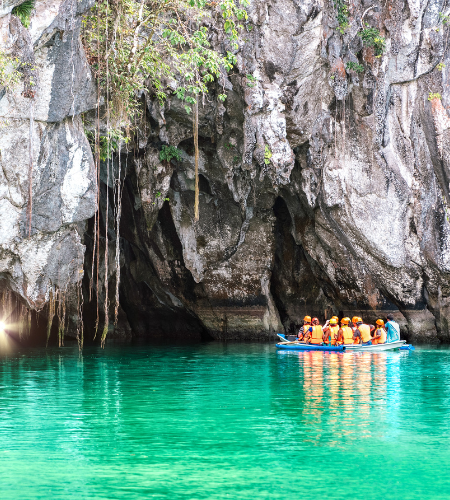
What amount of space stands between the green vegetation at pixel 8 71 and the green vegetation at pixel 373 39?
11.2 metres

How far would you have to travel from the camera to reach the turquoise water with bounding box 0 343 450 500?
5336 mm

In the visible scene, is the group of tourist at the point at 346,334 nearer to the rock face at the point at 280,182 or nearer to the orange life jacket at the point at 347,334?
the orange life jacket at the point at 347,334

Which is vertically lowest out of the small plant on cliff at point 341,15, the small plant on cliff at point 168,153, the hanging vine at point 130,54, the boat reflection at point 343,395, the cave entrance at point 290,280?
the boat reflection at point 343,395

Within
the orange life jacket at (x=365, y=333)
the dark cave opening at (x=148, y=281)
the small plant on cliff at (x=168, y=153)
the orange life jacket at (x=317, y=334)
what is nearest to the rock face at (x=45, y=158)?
the small plant on cliff at (x=168, y=153)

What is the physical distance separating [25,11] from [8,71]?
4.47ft

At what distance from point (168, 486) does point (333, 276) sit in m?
17.0

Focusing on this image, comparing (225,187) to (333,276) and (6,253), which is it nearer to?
(333,276)

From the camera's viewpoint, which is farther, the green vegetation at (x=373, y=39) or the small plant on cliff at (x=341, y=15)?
the green vegetation at (x=373, y=39)

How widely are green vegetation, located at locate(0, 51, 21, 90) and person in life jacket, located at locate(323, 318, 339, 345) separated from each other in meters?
10.5

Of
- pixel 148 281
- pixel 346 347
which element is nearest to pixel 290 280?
pixel 148 281

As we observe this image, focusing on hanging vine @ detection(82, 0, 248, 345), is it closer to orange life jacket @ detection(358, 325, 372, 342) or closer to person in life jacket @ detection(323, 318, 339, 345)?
person in life jacket @ detection(323, 318, 339, 345)

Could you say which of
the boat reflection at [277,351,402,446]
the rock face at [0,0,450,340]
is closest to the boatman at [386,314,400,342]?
the boat reflection at [277,351,402,446]

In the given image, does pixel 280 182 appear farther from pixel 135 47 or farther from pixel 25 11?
pixel 25 11

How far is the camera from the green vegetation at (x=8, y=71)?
12.6 metres
